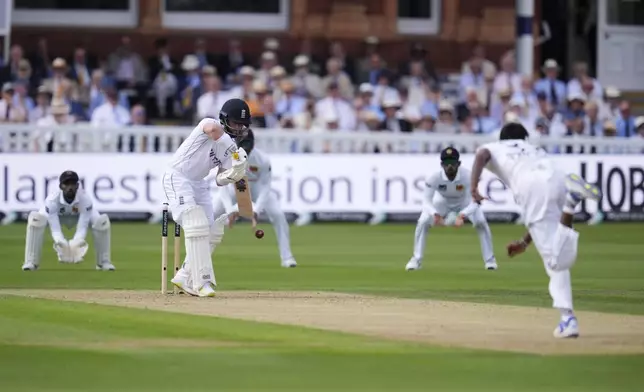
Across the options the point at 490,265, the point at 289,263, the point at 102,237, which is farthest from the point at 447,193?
the point at 102,237

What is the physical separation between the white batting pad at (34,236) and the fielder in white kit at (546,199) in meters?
7.00

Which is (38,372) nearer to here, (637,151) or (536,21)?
(637,151)

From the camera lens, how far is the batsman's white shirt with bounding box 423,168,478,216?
67.0 ft

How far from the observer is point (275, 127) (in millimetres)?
28719

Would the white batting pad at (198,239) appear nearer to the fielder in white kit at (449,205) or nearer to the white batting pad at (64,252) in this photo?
the white batting pad at (64,252)

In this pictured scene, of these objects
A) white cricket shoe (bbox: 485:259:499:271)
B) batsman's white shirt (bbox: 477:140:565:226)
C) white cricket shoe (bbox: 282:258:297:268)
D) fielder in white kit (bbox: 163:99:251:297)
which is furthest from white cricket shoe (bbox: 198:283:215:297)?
white cricket shoe (bbox: 485:259:499:271)

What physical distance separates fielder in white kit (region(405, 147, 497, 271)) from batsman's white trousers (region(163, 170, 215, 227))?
4801mm

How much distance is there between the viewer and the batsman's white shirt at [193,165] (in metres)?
15.5

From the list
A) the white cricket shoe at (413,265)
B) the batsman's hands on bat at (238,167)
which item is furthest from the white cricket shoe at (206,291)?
the white cricket shoe at (413,265)

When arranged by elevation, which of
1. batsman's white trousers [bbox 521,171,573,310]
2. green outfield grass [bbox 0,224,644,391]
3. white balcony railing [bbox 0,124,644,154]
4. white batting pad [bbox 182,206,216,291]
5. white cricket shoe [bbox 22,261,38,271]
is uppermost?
white balcony railing [bbox 0,124,644,154]

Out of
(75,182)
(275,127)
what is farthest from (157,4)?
(75,182)

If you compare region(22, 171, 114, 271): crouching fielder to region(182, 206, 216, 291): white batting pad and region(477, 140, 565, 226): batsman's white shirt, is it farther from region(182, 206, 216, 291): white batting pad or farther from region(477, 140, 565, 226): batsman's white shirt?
region(477, 140, 565, 226): batsman's white shirt

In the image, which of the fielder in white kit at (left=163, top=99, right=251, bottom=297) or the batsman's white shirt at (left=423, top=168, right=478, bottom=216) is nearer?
the fielder in white kit at (left=163, top=99, right=251, bottom=297)

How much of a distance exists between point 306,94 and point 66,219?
1074 centimetres
